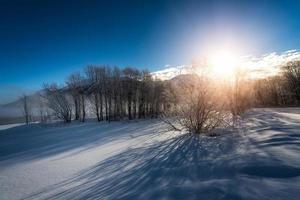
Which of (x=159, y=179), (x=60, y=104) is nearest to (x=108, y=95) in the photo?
(x=60, y=104)

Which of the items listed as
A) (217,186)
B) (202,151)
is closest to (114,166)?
(202,151)

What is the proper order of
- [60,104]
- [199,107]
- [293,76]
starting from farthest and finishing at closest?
[293,76]
[60,104]
[199,107]

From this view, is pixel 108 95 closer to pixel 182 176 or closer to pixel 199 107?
pixel 199 107

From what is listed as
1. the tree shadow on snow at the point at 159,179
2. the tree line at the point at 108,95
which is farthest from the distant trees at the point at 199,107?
the tree line at the point at 108,95

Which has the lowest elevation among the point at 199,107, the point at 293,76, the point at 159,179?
the point at 159,179

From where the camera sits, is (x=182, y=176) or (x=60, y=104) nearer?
(x=182, y=176)

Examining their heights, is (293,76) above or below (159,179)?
above

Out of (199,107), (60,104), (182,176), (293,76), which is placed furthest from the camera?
(293,76)

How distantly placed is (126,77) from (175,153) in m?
43.0

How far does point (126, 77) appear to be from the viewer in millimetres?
50656

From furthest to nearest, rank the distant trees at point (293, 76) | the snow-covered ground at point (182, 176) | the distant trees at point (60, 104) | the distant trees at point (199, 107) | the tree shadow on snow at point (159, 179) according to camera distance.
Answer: the distant trees at point (293, 76) < the distant trees at point (60, 104) < the distant trees at point (199, 107) < the tree shadow on snow at point (159, 179) < the snow-covered ground at point (182, 176)

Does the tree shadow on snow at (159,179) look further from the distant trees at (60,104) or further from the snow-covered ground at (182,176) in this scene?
the distant trees at (60,104)

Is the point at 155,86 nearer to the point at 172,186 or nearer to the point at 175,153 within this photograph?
the point at 175,153

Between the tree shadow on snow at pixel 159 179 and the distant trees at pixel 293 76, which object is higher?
the distant trees at pixel 293 76
